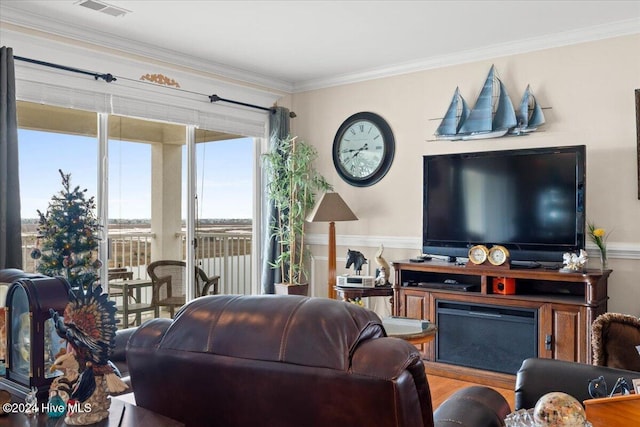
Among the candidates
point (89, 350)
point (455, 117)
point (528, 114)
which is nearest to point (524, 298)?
point (528, 114)

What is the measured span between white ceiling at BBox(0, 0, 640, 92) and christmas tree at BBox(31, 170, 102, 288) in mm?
2019

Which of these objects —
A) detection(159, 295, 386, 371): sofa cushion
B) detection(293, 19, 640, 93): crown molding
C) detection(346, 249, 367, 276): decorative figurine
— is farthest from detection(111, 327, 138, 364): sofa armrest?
detection(293, 19, 640, 93): crown molding

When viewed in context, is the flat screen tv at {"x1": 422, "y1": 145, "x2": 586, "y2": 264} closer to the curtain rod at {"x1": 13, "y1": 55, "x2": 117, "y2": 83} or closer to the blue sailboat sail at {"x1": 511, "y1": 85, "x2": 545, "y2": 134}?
the blue sailboat sail at {"x1": 511, "y1": 85, "x2": 545, "y2": 134}

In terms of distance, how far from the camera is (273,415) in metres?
1.18

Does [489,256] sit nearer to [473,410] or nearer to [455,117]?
[455,117]

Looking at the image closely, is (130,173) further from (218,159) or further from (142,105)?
(218,159)

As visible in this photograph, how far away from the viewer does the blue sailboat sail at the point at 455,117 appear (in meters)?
4.60

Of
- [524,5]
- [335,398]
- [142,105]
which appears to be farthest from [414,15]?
[335,398]

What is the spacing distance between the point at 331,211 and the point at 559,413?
3.74 metres

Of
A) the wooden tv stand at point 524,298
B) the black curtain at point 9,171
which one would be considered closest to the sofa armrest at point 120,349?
the black curtain at point 9,171

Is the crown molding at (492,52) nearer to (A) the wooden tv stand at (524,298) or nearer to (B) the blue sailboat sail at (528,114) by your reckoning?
(B) the blue sailboat sail at (528,114)

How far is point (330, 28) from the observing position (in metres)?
4.04

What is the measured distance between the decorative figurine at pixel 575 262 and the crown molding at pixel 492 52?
163 centimetres

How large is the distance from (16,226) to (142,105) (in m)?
1.44
